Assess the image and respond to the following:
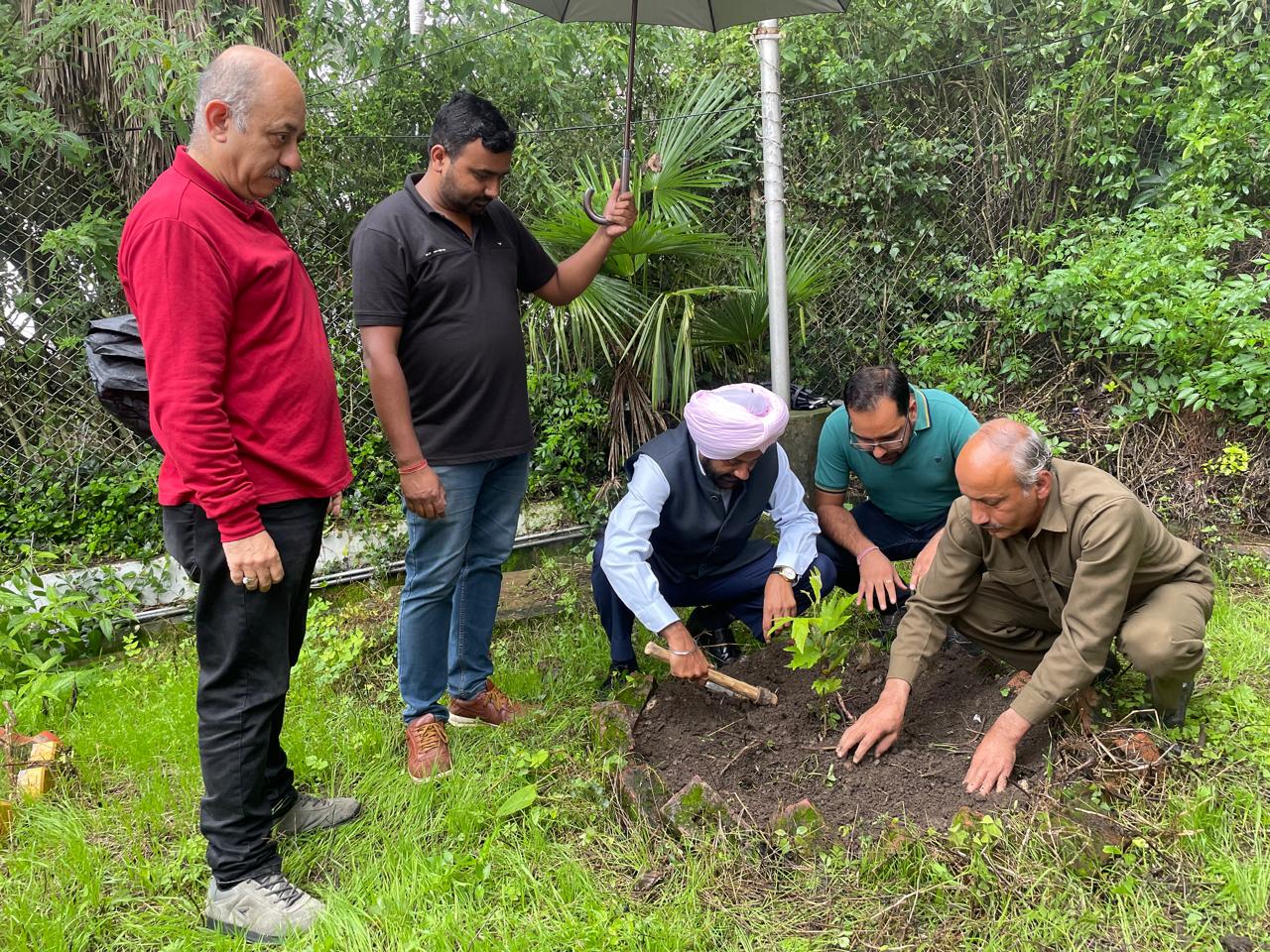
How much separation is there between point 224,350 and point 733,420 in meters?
1.58

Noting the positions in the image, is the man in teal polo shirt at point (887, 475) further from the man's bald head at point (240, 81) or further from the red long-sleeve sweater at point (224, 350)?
the man's bald head at point (240, 81)

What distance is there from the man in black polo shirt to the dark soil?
2.46 feet

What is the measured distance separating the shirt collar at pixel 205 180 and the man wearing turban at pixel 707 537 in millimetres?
1556

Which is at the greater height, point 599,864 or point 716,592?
point 716,592

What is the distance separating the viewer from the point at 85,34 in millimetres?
4695

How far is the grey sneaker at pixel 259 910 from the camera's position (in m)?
2.33

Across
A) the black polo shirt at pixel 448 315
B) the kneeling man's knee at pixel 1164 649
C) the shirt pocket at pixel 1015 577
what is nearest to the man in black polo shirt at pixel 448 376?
the black polo shirt at pixel 448 315

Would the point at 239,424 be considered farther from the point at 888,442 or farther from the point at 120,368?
the point at 888,442

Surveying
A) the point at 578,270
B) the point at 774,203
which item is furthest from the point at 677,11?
the point at 578,270

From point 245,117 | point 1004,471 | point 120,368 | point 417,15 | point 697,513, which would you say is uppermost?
point 417,15

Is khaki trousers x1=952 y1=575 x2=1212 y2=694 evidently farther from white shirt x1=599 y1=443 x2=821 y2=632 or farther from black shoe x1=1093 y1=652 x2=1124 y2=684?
white shirt x1=599 y1=443 x2=821 y2=632

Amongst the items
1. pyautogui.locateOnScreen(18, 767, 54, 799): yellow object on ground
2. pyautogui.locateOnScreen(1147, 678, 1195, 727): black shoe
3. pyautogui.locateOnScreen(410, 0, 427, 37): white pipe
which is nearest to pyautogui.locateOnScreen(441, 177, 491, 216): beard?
pyautogui.locateOnScreen(18, 767, 54, 799): yellow object on ground

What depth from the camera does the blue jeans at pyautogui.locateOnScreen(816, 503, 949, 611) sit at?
3791 mm

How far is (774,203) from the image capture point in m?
4.53
